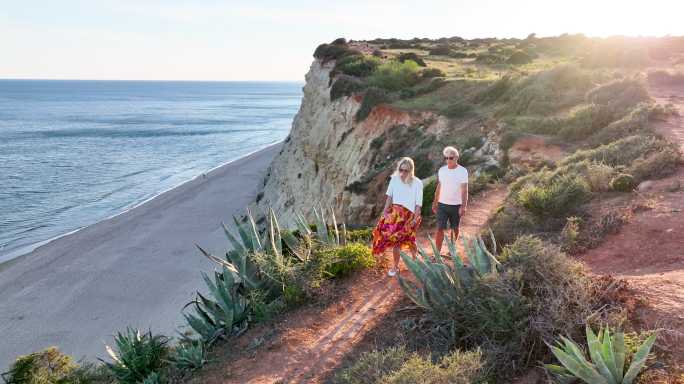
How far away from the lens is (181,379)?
6000mm

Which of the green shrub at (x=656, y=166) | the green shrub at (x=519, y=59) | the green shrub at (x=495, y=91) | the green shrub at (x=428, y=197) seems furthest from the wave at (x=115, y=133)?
the green shrub at (x=656, y=166)

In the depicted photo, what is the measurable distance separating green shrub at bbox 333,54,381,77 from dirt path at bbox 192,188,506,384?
70.5 feet

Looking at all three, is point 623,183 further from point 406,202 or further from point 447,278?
Answer: point 447,278

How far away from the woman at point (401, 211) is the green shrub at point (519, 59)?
28.7 meters

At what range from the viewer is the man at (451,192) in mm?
7547

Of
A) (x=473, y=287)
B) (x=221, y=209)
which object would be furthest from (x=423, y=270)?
(x=221, y=209)

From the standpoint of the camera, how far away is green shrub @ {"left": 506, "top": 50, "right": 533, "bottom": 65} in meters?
32.6

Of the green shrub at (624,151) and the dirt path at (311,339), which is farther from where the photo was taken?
the green shrub at (624,151)

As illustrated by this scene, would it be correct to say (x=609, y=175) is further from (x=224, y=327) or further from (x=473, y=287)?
(x=224, y=327)

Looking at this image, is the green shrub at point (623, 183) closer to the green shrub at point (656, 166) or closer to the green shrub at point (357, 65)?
the green shrub at point (656, 166)

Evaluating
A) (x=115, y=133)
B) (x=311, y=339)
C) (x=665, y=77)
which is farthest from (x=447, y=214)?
(x=115, y=133)

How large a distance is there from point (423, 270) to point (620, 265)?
2821 mm

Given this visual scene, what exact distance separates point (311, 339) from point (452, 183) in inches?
126

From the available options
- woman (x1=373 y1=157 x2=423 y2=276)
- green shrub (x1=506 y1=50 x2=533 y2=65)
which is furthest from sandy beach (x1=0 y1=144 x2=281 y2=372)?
green shrub (x1=506 y1=50 x2=533 y2=65)
